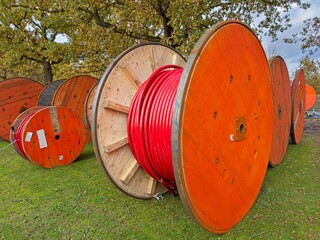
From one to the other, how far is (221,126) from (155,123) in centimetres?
75

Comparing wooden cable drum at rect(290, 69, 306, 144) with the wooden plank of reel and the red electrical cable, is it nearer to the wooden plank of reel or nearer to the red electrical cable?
the wooden plank of reel

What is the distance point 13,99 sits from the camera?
8148 millimetres

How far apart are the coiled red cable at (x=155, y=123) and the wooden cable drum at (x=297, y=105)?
3.47 meters

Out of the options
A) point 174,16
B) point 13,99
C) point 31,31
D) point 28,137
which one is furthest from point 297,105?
point 31,31

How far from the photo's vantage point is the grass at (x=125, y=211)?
278cm

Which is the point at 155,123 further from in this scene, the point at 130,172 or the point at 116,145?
the point at 130,172

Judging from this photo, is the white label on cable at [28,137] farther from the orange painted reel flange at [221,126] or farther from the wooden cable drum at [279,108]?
the wooden cable drum at [279,108]

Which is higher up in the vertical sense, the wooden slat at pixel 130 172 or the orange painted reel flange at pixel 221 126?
the orange painted reel flange at pixel 221 126

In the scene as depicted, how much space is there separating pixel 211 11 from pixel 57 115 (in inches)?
205

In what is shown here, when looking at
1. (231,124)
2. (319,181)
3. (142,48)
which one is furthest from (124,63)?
(319,181)

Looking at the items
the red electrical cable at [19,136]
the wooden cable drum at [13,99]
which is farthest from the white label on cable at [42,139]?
the wooden cable drum at [13,99]

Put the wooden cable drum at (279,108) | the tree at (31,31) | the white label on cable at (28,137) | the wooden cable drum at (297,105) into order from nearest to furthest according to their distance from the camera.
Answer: the wooden cable drum at (279,108) < the white label on cable at (28,137) < the wooden cable drum at (297,105) < the tree at (31,31)

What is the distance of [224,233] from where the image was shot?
2676mm

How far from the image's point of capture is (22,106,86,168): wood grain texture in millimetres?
5093
